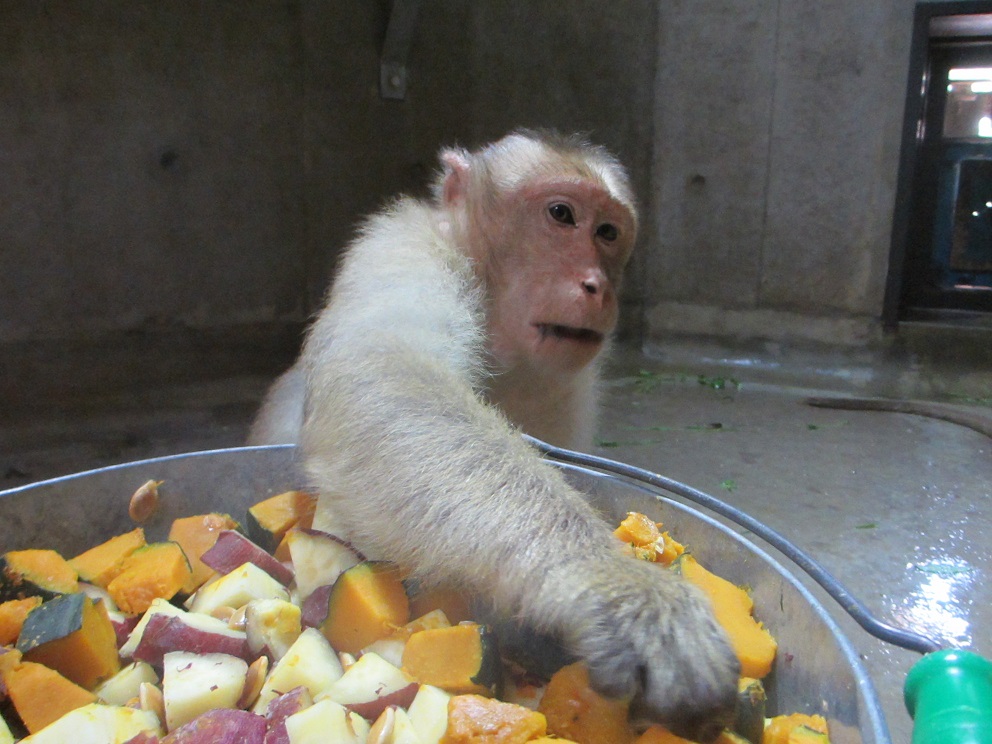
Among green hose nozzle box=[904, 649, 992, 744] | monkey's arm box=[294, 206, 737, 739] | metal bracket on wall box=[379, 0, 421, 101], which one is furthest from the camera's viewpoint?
metal bracket on wall box=[379, 0, 421, 101]

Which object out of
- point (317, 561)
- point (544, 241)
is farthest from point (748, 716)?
point (544, 241)

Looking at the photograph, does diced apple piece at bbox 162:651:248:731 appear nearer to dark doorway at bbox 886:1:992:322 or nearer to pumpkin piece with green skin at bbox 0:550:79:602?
pumpkin piece with green skin at bbox 0:550:79:602

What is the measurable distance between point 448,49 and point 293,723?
19.7 ft

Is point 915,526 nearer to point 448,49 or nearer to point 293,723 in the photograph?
point 293,723

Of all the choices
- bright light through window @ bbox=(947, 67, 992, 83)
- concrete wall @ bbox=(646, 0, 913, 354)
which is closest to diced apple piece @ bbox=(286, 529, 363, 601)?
concrete wall @ bbox=(646, 0, 913, 354)

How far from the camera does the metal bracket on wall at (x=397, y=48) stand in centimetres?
553

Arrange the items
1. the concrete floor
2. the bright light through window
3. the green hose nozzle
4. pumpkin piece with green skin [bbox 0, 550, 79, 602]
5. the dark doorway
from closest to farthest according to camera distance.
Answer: the green hose nozzle, pumpkin piece with green skin [bbox 0, 550, 79, 602], the concrete floor, the dark doorway, the bright light through window

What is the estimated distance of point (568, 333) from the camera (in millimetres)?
2307

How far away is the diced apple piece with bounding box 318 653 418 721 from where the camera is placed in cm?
112

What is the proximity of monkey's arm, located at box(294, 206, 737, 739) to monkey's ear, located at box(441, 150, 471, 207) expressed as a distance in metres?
0.71

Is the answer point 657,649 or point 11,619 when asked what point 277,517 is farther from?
point 657,649

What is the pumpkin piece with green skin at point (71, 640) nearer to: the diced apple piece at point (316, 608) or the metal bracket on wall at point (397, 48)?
the diced apple piece at point (316, 608)

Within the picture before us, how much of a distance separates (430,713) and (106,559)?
754mm

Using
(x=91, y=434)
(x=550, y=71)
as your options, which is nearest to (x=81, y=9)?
(x=91, y=434)
